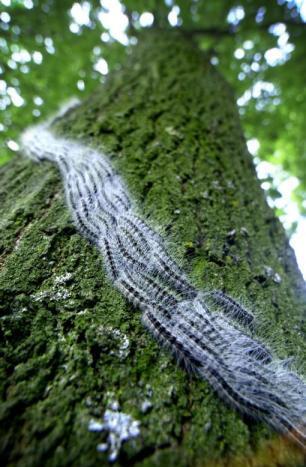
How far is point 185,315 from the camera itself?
135cm

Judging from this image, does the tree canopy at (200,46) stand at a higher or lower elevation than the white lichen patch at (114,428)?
higher

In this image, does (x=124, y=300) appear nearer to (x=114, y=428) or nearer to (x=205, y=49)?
(x=114, y=428)

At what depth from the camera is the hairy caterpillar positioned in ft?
3.84

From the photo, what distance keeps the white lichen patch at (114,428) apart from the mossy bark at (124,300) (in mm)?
17

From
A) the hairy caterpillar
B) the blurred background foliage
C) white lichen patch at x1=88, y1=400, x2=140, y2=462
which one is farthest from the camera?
the blurred background foliage

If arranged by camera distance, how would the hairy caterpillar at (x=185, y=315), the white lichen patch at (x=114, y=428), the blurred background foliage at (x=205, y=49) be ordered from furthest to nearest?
1. the blurred background foliage at (x=205, y=49)
2. the hairy caterpillar at (x=185, y=315)
3. the white lichen patch at (x=114, y=428)

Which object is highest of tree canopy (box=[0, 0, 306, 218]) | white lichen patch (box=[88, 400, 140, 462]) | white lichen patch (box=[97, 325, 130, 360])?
tree canopy (box=[0, 0, 306, 218])

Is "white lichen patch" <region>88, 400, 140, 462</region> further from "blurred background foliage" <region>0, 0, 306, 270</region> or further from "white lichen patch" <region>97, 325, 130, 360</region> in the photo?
"blurred background foliage" <region>0, 0, 306, 270</region>

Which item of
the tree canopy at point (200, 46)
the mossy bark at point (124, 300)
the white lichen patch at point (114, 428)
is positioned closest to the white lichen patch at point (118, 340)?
the mossy bark at point (124, 300)

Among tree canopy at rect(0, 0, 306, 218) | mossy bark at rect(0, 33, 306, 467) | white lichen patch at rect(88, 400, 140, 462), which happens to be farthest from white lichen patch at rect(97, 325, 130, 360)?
tree canopy at rect(0, 0, 306, 218)

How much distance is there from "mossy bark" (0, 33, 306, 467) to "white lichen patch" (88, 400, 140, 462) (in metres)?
0.02

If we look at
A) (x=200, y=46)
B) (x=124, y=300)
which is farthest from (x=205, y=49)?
(x=124, y=300)

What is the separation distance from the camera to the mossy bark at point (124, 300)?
101cm

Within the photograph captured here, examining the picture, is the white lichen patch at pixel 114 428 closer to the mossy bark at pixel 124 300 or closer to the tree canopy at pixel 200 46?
the mossy bark at pixel 124 300
